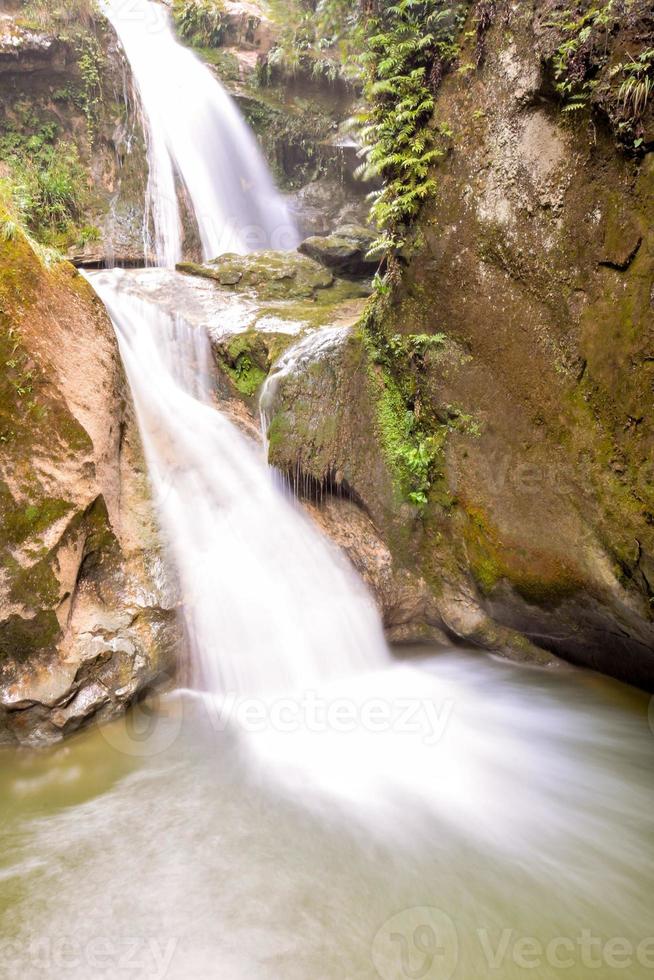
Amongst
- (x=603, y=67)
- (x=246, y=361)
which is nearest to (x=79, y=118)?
(x=246, y=361)

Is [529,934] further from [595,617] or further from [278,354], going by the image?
[278,354]

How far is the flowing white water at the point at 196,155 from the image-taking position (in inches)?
445

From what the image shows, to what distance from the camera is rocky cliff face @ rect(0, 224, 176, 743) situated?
13.4ft

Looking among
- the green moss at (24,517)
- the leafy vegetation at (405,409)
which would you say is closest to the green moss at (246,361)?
the leafy vegetation at (405,409)

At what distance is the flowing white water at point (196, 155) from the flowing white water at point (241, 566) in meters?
6.35

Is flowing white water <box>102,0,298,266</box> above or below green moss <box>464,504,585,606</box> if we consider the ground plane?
above

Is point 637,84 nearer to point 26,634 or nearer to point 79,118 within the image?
point 26,634

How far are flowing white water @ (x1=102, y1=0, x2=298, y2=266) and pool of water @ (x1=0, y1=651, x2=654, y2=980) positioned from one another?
9640 millimetres

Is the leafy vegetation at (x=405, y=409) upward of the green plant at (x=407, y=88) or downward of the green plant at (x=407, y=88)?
downward

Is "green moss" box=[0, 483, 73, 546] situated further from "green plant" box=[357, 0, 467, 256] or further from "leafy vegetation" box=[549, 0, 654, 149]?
"leafy vegetation" box=[549, 0, 654, 149]

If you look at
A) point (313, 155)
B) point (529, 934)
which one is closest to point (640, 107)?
point (529, 934)

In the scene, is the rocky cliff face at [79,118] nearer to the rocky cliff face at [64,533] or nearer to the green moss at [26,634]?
the rocky cliff face at [64,533]

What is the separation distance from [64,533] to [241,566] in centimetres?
165

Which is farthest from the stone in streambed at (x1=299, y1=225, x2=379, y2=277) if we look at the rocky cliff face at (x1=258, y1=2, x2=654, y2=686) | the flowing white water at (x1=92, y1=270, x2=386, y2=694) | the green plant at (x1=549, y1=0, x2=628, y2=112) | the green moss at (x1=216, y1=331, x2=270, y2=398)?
the green plant at (x1=549, y1=0, x2=628, y2=112)
